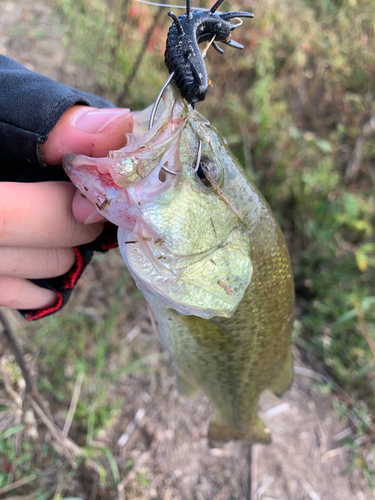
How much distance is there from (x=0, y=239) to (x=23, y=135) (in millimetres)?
335

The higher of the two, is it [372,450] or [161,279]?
[161,279]

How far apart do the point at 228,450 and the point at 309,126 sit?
3.62 metres

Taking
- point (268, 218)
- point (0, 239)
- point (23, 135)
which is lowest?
point (0, 239)

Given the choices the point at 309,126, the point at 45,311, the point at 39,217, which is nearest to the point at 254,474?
the point at 45,311

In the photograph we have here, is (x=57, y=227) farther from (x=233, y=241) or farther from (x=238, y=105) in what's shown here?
(x=238, y=105)

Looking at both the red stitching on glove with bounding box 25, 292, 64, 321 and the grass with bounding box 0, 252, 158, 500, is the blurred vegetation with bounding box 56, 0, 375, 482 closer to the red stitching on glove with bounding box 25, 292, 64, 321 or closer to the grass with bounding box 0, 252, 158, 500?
the grass with bounding box 0, 252, 158, 500

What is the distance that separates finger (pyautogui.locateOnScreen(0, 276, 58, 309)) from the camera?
1289 millimetres

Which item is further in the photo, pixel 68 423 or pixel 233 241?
pixel 68 423

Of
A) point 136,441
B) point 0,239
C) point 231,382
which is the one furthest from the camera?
point 136,441

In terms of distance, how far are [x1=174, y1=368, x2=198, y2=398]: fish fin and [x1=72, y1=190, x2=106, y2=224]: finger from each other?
1022mm

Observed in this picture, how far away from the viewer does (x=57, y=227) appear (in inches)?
41.1

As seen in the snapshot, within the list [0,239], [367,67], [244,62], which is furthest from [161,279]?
[367,67]

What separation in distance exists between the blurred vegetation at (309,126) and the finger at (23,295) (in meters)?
2.23

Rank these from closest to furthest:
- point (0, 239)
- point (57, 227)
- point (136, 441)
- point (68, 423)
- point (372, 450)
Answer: point (0, 239) < point (57, 227) < point (68, 423) < point (136, 441) < point (372, 450)
